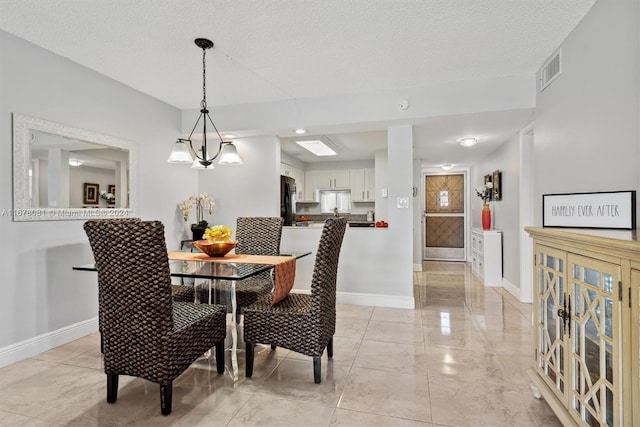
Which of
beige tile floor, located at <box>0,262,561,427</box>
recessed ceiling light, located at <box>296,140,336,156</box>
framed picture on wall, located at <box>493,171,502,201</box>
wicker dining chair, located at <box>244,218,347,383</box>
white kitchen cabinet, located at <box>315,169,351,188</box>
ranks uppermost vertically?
recessed ceiling light, located at <box>296,140,336,156</box>

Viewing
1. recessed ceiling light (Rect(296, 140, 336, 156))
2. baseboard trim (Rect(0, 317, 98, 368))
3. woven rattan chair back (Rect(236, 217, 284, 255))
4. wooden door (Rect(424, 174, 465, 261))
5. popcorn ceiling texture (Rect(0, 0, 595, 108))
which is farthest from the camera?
wooden door (Rect(424, 174, 465, 261))

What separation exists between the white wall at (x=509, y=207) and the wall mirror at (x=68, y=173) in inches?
182

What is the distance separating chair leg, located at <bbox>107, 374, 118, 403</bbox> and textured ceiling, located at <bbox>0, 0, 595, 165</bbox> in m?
2.29

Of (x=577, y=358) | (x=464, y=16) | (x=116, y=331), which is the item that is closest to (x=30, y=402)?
(x=116, y=331)

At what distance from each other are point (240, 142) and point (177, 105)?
0.88 m

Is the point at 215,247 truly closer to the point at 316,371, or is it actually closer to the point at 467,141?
the point at 316,371

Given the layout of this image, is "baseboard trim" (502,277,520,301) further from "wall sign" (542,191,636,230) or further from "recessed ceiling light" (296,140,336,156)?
"recessed ceiling light" (296,140,336,156)

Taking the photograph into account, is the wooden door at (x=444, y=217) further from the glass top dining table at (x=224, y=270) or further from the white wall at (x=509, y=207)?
the glass top dining table at (x=224, y=270)

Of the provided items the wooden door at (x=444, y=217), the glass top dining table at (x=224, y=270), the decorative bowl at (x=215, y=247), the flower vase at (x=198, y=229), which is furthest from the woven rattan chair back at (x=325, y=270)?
the wooden door at (x=444, y=217)

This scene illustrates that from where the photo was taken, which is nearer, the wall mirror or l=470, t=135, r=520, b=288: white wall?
the wall mirror

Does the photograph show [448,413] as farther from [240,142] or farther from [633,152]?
[240,142]

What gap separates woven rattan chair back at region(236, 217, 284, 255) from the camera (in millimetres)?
3223

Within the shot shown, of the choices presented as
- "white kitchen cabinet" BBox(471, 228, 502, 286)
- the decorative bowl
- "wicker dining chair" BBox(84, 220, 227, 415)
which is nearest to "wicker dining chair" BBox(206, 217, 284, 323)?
the decorative bowl

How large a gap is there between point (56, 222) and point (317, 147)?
3.78 m
